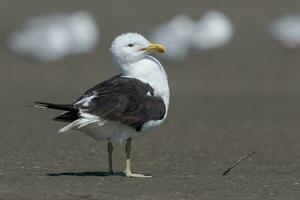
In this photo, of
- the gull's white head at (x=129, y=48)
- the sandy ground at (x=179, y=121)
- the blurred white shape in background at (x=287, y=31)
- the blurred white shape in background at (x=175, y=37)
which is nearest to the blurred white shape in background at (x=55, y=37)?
the sandy ground at (x=179, y=121)

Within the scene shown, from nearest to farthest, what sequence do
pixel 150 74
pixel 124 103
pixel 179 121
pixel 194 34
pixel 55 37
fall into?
pixel 124 103, pixel 150 74, pixel 179 121, pixel 55 37, pixel 194 34

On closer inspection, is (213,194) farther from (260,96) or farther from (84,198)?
(260,96)

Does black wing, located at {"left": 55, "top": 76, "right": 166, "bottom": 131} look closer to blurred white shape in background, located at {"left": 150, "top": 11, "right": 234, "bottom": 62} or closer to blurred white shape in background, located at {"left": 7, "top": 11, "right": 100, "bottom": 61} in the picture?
blurred white shape in background, located at {"left": 150, "top": 11, "right": 234, "bottom": 62}

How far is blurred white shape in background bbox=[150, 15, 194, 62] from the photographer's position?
19.4m

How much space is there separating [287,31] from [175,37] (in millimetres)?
2375

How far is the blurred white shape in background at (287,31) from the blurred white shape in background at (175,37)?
5.54ft

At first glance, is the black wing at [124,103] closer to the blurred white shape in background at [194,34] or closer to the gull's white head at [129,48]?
the gull's white head at [129,48]

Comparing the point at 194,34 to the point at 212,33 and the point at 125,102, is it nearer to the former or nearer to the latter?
the point at 212,33

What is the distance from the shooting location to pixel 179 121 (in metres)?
14.3

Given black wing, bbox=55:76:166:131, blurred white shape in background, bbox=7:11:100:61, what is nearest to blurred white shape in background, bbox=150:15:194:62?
blurred white shape in background, bbox=7:11:100:61

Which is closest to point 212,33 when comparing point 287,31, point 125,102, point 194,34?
point 194,34

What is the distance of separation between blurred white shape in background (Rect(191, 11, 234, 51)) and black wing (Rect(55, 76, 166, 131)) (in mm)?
10911

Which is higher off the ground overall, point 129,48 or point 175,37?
point 175,37

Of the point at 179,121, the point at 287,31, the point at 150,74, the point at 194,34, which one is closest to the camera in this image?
the point at 150,74
